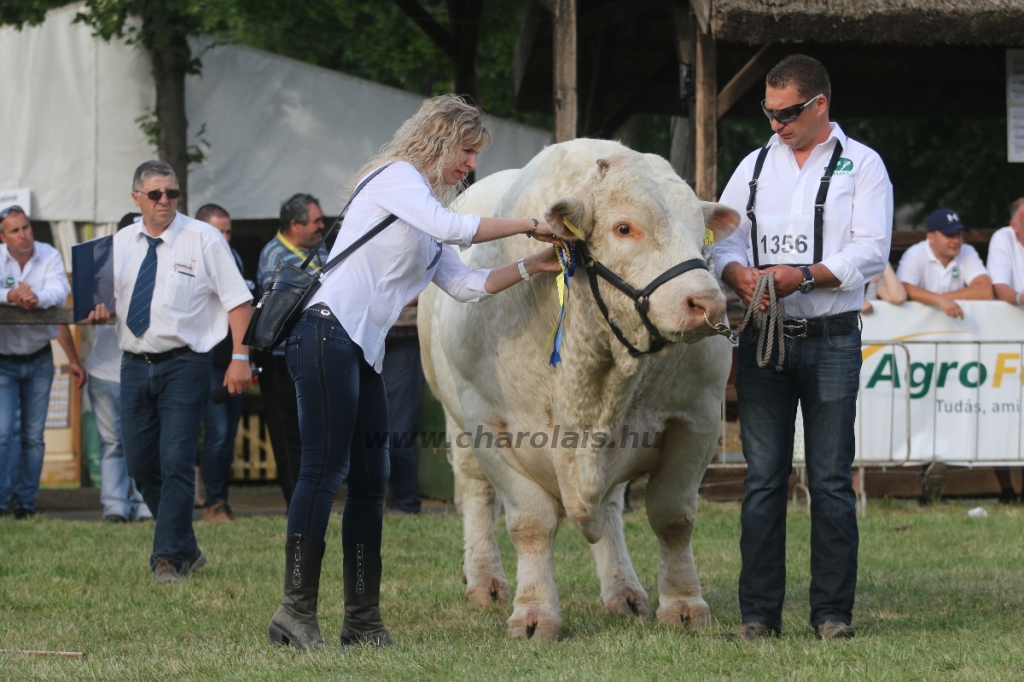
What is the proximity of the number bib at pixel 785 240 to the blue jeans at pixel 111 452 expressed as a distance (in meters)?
5.99

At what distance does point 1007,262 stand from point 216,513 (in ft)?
20.8

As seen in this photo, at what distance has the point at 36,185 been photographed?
1155 cm

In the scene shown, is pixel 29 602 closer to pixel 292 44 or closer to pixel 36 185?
pixel 36 185

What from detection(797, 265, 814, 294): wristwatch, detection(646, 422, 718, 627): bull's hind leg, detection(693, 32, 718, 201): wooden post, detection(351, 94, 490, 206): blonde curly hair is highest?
detection(693, 32, 718, 201): wooden post

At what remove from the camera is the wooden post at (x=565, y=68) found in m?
9.42

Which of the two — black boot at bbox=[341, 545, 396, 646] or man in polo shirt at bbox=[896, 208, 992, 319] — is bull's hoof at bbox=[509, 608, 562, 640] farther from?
man in polo shirt at bbox=[896, 208, 992, 319]

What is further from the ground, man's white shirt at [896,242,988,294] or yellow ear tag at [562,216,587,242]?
man's white shirt at [896,242,988,294]

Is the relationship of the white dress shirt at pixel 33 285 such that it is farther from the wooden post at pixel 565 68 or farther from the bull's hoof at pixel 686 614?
the bull's hoof at pixel 686 614

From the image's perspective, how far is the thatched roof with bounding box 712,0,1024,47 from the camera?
8992mm

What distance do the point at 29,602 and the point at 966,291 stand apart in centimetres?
713

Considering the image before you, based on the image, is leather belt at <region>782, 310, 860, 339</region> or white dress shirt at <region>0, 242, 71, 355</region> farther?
white dress shirt at <region>0, 242, 71, 355</region>

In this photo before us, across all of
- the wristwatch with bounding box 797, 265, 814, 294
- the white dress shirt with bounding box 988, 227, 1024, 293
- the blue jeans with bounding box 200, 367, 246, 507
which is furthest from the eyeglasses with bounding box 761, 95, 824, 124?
the white dress shirt with bounding box 988, 227, 1024, 293

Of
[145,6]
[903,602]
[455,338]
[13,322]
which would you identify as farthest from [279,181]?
[903,602]

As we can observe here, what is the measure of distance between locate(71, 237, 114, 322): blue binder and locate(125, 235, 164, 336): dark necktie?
0.49 m
